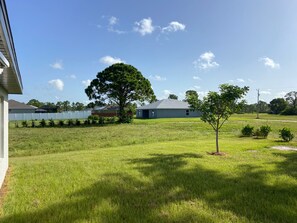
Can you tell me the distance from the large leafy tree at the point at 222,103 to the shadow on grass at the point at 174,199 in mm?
3556

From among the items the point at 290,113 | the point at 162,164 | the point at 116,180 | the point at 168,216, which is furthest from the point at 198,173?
the point at 290,113

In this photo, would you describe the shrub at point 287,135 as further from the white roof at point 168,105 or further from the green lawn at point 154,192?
the white roof at point 168,105

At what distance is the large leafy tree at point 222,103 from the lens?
9.01m

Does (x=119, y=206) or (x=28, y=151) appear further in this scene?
(x=28, y=151)

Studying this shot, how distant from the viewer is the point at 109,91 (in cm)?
3394

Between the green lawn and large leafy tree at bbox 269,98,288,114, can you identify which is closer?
the green lawn

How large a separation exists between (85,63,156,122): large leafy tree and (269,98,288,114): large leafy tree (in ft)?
177

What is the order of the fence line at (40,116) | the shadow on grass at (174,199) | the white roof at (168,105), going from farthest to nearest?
the white roof at (168,105) → the fence line at (40,116) → the shadow on grass at (174,199)

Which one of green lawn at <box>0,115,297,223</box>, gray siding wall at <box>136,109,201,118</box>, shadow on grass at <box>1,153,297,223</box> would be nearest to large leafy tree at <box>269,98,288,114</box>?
gray siding wall at <box>136,109,201,118</box>

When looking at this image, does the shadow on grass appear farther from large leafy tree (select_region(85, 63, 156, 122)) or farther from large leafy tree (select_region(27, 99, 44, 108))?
large leafy tree (select_region(27, 99, 44, 108))

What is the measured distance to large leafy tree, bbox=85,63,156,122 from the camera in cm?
3278

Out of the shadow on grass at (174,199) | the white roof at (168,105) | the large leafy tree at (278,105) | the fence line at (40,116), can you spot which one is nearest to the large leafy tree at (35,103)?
the fence line at (40,116)

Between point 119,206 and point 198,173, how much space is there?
278cm

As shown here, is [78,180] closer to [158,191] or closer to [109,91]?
[158,191]
